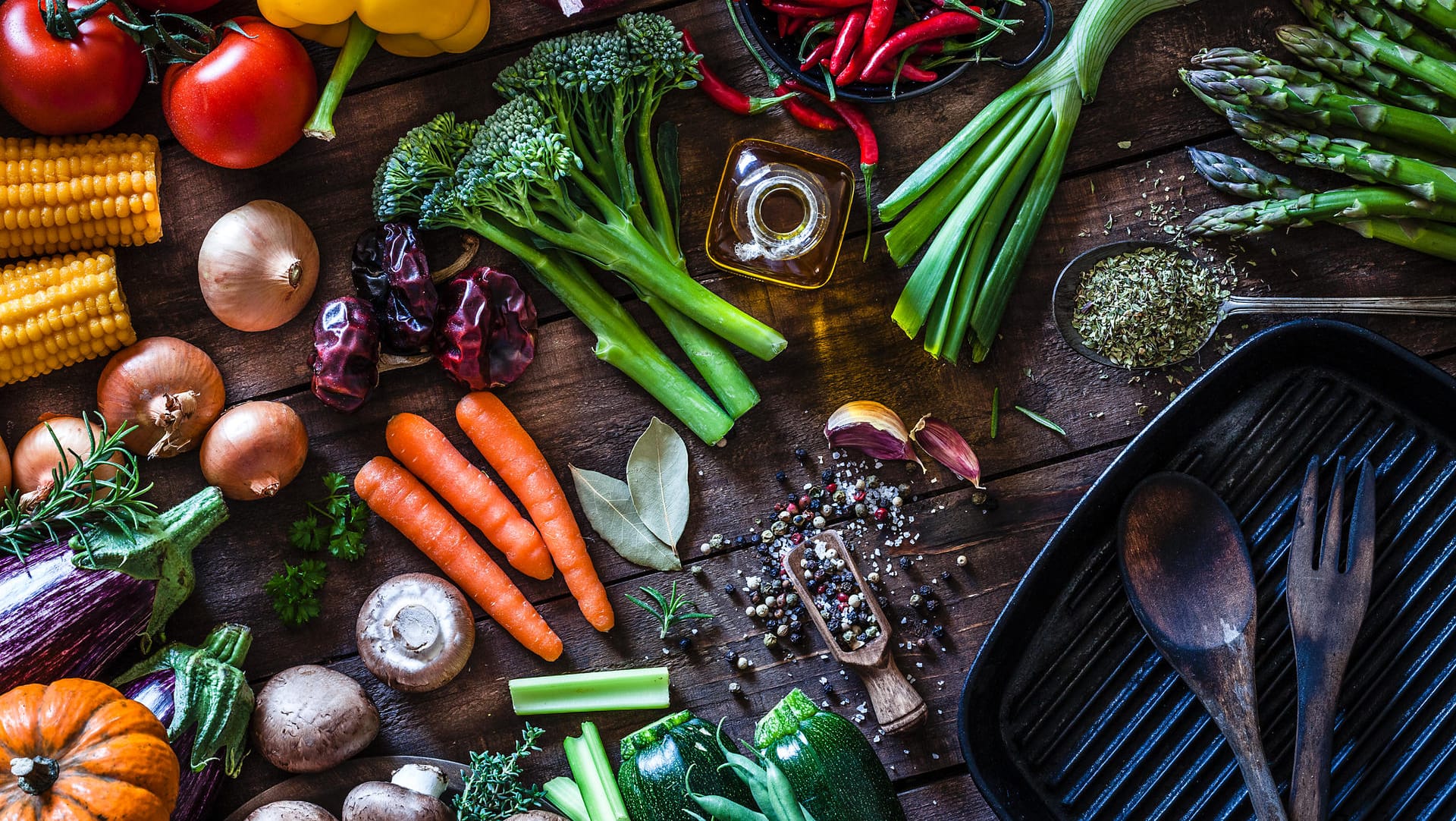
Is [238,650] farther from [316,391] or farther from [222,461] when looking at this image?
[316,391]

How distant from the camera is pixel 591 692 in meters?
2.02

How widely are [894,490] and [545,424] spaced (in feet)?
2.51

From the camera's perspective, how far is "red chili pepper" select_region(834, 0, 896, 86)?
6.20ft

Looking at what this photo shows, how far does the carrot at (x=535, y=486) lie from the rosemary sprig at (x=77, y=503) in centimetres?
62

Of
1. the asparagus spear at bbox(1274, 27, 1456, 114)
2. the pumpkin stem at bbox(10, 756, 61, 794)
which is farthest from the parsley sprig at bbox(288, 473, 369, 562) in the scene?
the asparagus spear at bbox(1274, 27, 1456, 114)

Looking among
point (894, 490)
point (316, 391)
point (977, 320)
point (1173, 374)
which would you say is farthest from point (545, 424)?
point (1173, 374)

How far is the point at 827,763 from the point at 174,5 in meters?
1.96

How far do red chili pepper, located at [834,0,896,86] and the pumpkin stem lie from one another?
184 cm

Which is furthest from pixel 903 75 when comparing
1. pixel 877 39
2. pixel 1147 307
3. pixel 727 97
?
pixel 1147 307

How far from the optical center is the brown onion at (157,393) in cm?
192

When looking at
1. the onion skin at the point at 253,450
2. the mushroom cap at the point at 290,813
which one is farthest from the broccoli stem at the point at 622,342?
the mushroom cap at the point at 290,813

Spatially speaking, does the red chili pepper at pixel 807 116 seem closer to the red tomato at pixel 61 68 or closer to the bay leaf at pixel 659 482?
the bay leaf at pixel 659 482

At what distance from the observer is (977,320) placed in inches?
78.5

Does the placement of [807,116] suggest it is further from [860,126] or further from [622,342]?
[622,342]
